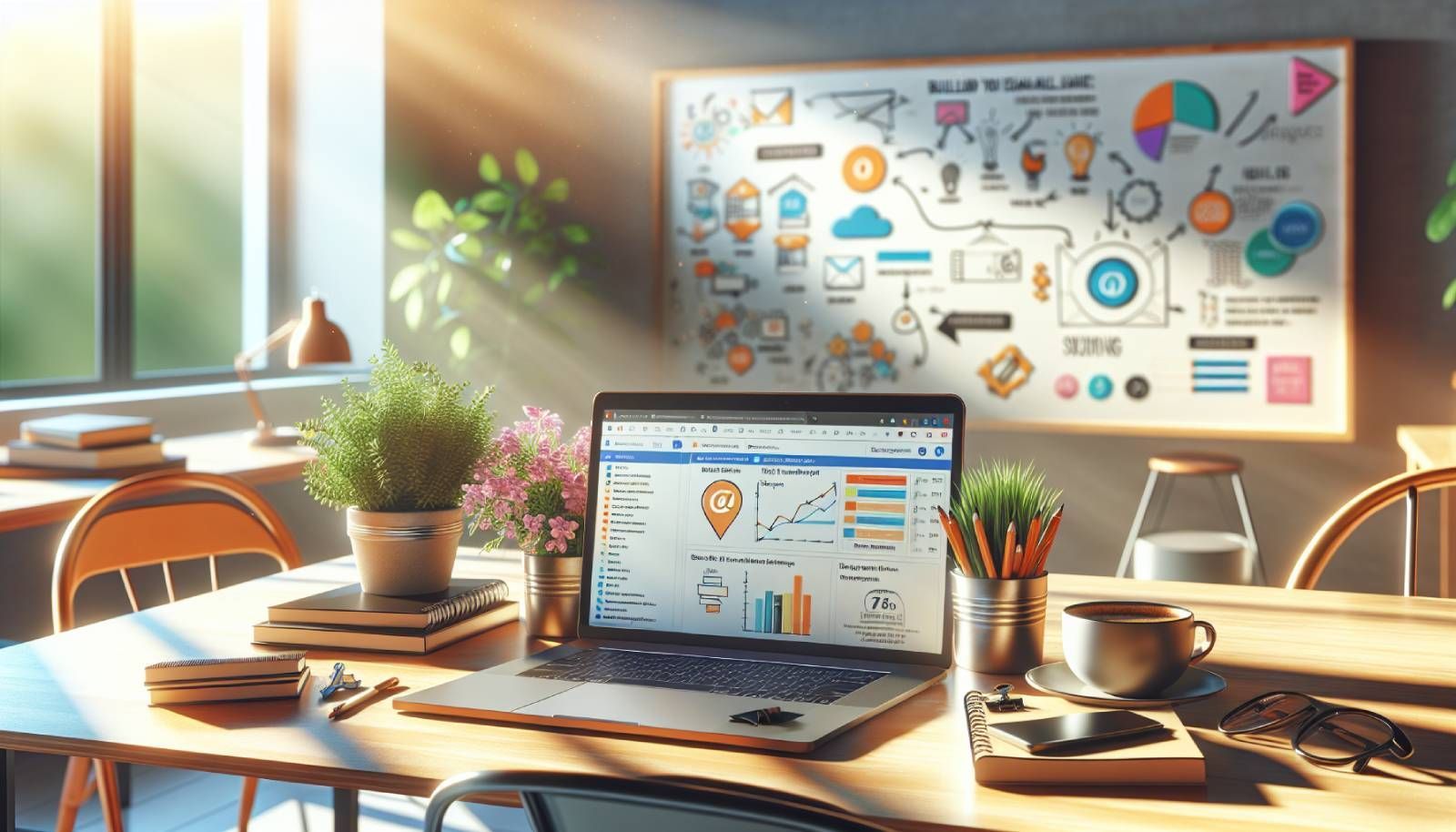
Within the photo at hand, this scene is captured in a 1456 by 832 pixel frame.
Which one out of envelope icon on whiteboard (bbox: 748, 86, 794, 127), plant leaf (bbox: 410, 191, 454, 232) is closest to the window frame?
plant leaf (bbox: 410, 191, 454, 232)

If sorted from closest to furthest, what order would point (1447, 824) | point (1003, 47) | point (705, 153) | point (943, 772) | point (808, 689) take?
point (1447, 824) → point (943, 772) → point (808, 689) → point (1003, 47) → point (705, 153)

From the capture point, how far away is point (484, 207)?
15.1ft

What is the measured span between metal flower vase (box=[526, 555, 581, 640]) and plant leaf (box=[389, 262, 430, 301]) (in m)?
3.41

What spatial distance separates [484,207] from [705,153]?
806 mm

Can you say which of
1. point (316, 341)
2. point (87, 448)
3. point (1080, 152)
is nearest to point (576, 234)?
point (316, 341)

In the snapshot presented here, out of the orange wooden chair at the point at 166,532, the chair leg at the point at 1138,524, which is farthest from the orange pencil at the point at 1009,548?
the chair leg at the point at 1138,524

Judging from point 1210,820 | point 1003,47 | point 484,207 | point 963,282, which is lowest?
point 1210,820

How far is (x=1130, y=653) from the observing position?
1.09 meters

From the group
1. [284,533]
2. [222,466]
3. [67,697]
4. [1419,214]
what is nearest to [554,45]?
[222,466]

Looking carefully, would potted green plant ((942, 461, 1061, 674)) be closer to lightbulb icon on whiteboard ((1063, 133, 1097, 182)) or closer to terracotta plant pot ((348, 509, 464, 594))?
terracotta plant pot ((348, 509, 464, 594))

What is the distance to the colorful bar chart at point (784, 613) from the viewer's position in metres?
1.30

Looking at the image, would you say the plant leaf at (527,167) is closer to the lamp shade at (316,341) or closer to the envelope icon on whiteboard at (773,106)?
the envelope icon on whiteboard at (773,106)

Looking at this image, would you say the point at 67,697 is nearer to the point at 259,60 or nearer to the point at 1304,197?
the point at 1304,197

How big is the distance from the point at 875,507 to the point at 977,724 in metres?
0.31
